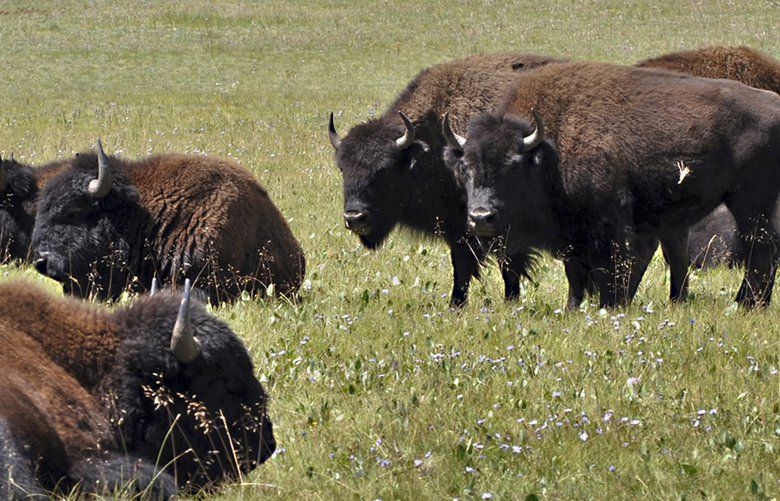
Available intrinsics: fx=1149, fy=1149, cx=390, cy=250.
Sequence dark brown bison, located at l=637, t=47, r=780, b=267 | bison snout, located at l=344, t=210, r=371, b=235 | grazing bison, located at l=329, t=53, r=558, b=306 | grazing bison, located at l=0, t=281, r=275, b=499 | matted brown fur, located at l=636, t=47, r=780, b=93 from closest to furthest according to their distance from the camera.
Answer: grazing bison, located at l=0, t=281, r=275, b=499 → bison snout, located at l=344, t=210, r=371, b=235 → grazing bison, located at l=329, t=53, r=558, b=306 → dark brown bison, located at l=637, t=47, r=780, b=267 → matted brown fur, located at l=636, t=47, r=780, b=93

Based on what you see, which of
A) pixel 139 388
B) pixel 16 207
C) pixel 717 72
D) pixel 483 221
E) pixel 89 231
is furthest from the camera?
pixel 717 72

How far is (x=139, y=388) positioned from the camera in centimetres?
543

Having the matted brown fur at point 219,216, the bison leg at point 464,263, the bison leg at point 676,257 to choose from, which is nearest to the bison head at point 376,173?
the bison leg at point 464,263

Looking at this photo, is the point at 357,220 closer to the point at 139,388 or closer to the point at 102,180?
the point at 102,180

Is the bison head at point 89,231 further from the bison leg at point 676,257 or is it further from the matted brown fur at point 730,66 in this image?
the matted brown fur at point 730,66

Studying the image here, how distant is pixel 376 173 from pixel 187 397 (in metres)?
6.09

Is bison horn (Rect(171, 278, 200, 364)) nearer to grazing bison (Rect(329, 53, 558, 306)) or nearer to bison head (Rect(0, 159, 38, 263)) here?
grazing bison (Rect(329, 53, 558, 306))

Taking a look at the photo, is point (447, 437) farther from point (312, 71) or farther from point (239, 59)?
point (239, 59)

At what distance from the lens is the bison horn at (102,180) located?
9.69 m

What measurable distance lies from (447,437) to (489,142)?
462cm

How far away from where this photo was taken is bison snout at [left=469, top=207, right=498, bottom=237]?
380 inches

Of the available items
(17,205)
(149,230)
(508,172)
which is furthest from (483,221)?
(17,205)

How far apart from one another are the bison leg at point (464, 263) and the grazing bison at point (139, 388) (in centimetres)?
539

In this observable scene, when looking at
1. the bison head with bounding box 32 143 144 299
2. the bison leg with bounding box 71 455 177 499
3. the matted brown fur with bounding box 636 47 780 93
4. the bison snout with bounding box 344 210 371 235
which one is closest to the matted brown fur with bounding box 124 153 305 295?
→ the bison head with bounding box 32 143 144 299
